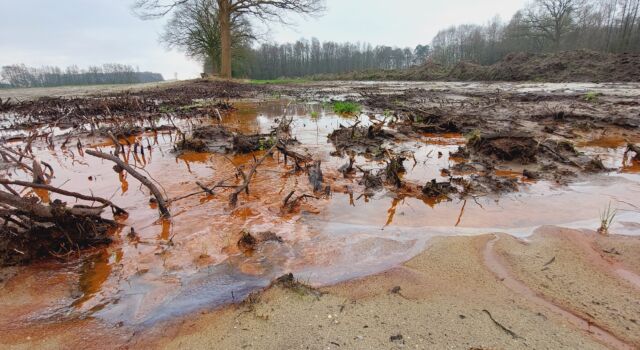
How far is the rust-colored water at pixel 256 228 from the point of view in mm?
1674

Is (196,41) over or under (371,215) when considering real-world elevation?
over

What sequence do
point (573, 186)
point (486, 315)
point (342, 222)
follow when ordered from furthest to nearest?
1. point (573, 186)
2. point (342, 222)
3. point (486, 315)

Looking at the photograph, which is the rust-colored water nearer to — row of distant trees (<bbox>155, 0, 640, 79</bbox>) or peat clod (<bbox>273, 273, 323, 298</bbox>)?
peat clod (<bbox>273, 273, 323, 298</bbox>)

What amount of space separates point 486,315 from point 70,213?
227 cm

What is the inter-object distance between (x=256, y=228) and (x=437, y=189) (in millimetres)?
1591

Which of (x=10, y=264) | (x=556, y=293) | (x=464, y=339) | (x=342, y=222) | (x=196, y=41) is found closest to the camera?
(x=464, y=339)

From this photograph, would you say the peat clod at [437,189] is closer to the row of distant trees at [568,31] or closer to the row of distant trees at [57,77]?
the row of distant trees at [568,31]

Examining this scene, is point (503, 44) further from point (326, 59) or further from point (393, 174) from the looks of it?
point (393, 174)

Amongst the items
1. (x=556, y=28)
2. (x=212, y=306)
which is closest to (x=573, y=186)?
(x=212, y=306)

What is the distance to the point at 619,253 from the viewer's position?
6.09 feet

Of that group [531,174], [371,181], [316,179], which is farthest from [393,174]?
[531,174]

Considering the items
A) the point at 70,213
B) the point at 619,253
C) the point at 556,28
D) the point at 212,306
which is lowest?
the point at 212,306

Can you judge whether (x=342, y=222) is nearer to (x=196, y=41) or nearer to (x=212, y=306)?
(x=212, y=306)

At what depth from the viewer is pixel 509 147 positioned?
3.86 metres
